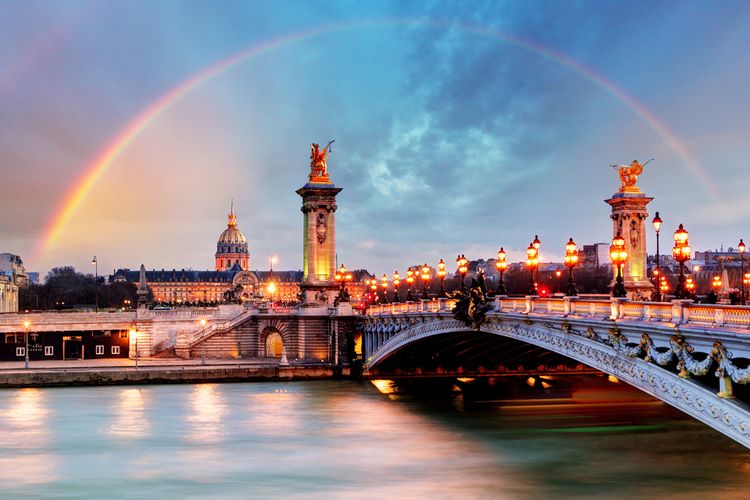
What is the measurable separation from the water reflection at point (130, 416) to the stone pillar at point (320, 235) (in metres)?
21.4

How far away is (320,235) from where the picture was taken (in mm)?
80312

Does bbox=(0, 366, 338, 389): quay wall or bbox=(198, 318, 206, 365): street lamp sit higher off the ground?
bbox=(198, 318, 206, 365): street lamp

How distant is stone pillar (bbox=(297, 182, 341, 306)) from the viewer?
79.8m

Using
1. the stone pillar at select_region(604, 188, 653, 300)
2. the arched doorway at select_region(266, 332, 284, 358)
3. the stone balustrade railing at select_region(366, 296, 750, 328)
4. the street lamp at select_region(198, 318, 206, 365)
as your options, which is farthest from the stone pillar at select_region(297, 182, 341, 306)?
the stone balustrade railing at select_region(366, 296, 750, 328)

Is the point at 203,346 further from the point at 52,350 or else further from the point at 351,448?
the point at 351,448

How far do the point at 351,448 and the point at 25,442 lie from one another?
14096 millimetres

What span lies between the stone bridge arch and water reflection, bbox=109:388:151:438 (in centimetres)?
1511

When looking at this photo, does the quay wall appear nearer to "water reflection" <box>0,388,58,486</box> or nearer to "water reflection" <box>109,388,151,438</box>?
"water reflection" <box>109,388,151,438</box>

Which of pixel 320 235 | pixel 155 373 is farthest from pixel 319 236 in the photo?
pixel 155 373

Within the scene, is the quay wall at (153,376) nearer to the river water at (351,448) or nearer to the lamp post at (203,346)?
the river water at (351,448)

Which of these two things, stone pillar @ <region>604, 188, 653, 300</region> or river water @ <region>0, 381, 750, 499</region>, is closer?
river water @ <region>0, 381, 750, 499</region>

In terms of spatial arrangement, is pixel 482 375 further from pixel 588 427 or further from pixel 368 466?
pixel 368 466

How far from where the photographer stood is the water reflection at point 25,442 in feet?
123

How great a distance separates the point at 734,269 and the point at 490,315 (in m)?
87.6
